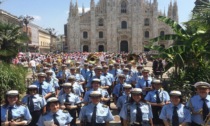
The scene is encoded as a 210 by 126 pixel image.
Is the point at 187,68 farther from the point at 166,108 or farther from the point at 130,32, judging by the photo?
the point at 130,32

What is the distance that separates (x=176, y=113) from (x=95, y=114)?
5.00 feet

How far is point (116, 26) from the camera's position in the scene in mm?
65812

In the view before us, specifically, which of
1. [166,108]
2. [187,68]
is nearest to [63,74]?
[187,68]

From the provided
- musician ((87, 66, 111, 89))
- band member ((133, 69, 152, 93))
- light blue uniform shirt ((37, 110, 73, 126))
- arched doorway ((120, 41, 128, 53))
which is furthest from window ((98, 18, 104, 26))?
light blue uniform shirt ((37, 110, 73, 126))

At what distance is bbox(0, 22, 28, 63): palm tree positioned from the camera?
14487 millimetres

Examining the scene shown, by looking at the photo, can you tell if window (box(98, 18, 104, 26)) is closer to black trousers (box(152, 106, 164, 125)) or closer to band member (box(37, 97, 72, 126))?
black trousers (box(152, 106, 164, 125))

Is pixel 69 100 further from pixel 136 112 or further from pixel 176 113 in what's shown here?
pixel 176 113

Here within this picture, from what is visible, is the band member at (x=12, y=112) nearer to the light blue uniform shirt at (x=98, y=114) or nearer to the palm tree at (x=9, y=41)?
the light blue uniform shirt at (x=98, y=114)

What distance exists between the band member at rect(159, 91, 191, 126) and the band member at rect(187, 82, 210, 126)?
322 mm

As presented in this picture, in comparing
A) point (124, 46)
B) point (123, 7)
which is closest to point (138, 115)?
point (124, 46)

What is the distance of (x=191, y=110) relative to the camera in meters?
6.49

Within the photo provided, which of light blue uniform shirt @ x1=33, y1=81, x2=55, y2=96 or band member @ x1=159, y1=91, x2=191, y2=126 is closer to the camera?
band member @ x1=159, y1=91, x2=191, y2=126

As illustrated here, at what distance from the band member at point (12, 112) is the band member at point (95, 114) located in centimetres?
113

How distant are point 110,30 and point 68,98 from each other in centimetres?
5817
